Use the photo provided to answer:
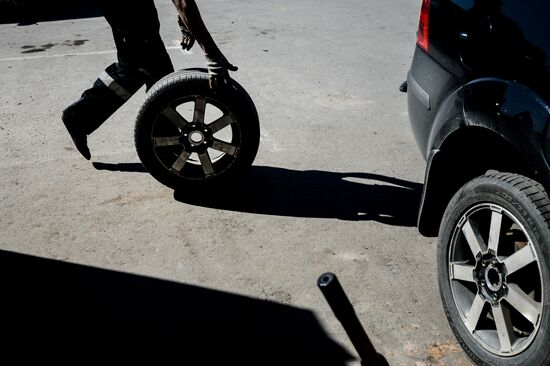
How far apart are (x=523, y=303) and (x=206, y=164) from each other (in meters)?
2.53

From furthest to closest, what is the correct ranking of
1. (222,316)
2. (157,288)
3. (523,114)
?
(157,288) → (222,316) → (523,114)

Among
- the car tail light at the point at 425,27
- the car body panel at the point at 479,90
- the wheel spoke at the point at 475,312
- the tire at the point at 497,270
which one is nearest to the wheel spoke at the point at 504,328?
the tire at the point at 497,270

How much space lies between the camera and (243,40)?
8.80m

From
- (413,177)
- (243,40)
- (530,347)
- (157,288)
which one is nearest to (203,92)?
(157,288)

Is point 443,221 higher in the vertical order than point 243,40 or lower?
higher

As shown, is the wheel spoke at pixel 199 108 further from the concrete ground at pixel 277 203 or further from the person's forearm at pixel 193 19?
the concrete ground at pixel 277 203

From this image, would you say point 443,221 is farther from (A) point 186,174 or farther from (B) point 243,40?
(B) point 243,40

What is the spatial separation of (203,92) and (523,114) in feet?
7.79

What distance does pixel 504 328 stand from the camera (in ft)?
8.70

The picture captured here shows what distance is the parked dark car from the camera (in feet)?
8.00

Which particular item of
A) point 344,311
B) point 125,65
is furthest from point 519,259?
point 125,65

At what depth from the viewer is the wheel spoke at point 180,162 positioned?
14.4 ft

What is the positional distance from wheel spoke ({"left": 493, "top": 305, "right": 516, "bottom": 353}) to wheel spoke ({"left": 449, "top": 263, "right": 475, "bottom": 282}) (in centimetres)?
22

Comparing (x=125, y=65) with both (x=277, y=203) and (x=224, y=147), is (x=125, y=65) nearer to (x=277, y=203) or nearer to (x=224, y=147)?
(x=224, y=147)
